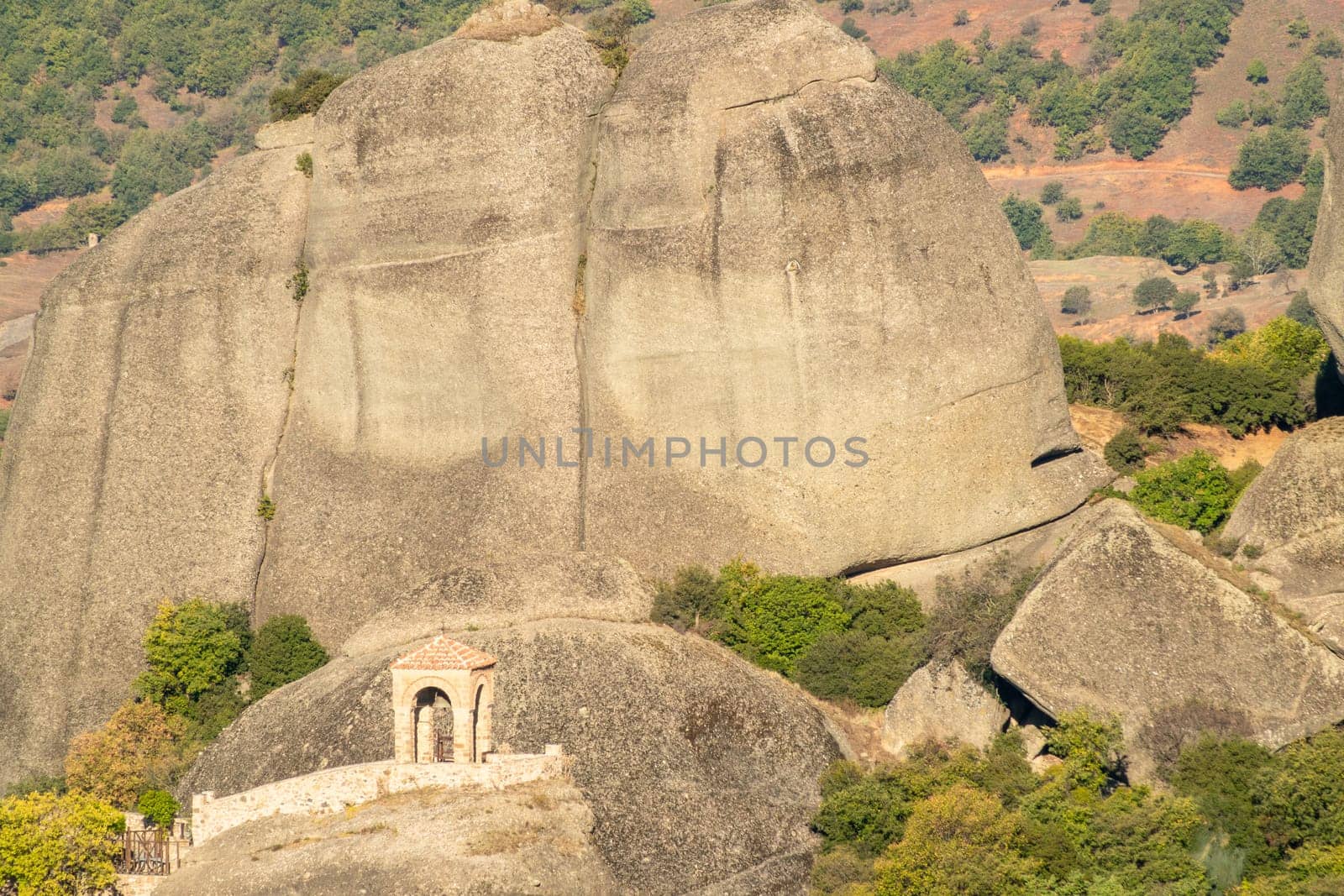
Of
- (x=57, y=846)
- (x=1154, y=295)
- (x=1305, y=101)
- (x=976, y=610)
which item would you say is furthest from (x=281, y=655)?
(x=1305, y=101)

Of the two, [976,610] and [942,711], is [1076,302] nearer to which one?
[976,610]

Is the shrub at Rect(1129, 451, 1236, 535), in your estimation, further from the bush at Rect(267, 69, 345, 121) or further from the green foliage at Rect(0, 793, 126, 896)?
the green foliage at Rect(0, 793, 126, 896)

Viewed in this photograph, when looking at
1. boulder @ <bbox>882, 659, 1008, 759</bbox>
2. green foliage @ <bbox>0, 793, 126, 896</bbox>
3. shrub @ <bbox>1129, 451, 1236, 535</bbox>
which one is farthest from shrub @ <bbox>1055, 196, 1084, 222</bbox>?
green foliage @ <bbox>0, 793, 126, 896</bbox>

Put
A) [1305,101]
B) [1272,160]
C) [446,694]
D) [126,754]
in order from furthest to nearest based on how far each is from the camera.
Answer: [1305,101] → [1272,160] → [126,754] → [446,694]

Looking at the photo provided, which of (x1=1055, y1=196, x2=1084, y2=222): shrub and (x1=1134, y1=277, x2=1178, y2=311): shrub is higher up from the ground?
(x1=1055, y1=196, x2=1084, y2=222): shrub

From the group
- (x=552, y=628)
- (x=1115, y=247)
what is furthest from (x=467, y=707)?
(x=1115, y=247)

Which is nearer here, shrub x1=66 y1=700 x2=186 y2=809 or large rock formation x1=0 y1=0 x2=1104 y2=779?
shrub x1=66 y1=700 x2=186 y2=809

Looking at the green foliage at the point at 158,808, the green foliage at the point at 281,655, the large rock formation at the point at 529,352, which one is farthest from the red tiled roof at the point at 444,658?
the green foliage at the point at 281,655
